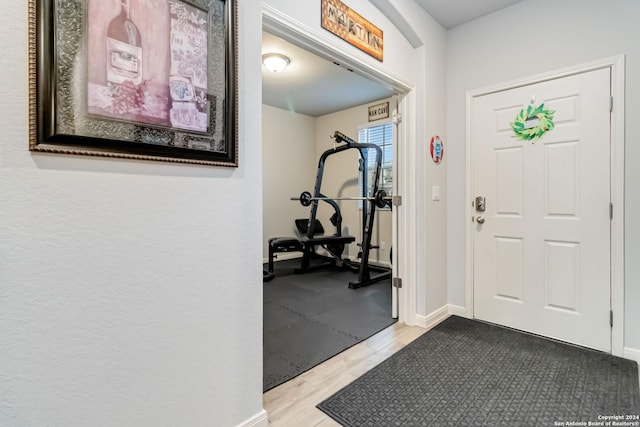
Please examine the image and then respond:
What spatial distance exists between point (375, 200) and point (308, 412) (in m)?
2.52

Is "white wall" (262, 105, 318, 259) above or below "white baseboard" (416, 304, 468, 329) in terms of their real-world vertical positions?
above

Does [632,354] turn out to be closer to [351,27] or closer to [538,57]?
[538,57]

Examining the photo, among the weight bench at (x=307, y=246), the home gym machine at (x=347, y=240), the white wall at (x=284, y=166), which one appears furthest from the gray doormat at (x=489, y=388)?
the white wall at (x=284, y=166)

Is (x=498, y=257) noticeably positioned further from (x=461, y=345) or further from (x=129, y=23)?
(x=129, y=23)

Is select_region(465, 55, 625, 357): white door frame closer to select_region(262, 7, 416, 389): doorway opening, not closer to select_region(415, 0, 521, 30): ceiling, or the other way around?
select_region(415, 0, 521, 30): ceiling

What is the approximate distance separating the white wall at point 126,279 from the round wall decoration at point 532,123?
2181 mm

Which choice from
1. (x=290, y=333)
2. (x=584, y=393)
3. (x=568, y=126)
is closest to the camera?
(x=584, y=393)

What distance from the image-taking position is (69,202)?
3.01 feet

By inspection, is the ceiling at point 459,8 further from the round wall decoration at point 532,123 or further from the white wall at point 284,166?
the white wall at point 284,166

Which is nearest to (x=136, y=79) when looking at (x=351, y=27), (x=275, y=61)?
(x=351, y=27)

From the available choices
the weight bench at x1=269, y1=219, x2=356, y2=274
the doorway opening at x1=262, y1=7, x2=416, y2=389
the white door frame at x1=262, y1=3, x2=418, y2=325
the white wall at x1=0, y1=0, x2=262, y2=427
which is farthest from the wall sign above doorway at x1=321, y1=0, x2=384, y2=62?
the weight bench at x1=269, y1=219, x2=356, y2=274

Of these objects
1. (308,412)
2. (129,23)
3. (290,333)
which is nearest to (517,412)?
(308,412)

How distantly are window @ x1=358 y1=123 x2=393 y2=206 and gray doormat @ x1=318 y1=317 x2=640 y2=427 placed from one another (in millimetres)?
2900

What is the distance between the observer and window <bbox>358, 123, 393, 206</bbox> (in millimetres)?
4730
